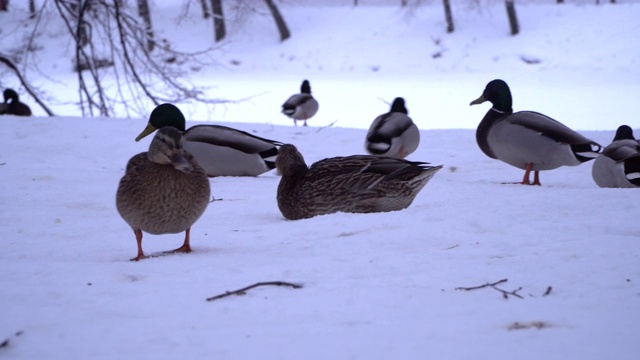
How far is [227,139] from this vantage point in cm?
768

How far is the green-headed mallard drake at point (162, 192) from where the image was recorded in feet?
11.9

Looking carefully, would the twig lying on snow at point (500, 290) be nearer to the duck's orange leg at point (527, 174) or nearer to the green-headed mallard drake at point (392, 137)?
the duck's orange leg at point (527, 174)

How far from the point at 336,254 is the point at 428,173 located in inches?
62.6

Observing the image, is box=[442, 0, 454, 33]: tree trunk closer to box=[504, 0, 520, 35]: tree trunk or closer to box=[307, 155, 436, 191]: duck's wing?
box=[504, 0, 520, 35]: tree trunk

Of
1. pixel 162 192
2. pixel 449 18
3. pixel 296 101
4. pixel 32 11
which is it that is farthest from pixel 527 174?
pixel 449 18

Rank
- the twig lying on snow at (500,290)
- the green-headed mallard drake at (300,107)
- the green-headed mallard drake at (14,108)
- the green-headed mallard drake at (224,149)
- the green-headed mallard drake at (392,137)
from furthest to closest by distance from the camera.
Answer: the green-headed mallard drake at (300,107) → the green-headed mallard drake at (14,108) → the green-headed mallard drake at (392,137) → the green-headed mallard drake at (224,149) → the twig lying on snow at (500,290)

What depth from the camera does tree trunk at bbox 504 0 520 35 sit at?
100ft

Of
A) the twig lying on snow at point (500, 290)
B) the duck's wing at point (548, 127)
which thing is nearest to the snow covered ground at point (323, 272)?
the twig lying on snow at point (500, 290)

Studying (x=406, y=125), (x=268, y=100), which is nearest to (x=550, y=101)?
(x=268, y=100)

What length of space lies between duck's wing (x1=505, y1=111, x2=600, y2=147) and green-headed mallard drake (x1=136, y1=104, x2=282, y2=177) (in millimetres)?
2317

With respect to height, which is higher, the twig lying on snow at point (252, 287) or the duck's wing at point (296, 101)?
the twig lying on snow at point (252, 287)

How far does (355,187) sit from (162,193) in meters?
1.47

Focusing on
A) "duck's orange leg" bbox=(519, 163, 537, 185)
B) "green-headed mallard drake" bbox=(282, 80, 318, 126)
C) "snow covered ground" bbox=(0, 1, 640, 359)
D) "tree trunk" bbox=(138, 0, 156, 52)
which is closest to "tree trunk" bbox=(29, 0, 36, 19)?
"tree trunk" bbox=(138, 0, 156, 52)

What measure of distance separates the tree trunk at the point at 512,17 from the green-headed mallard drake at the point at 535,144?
2441cm
